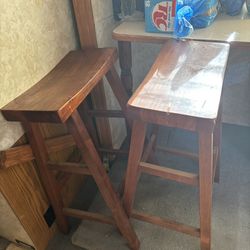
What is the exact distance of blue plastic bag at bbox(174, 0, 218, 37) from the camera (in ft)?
3.18

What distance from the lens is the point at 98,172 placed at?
3.11 ft

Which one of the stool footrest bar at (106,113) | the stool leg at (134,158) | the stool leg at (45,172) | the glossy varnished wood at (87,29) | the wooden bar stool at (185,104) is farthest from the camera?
the stool footrest bar at (106,113)

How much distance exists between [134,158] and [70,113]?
0.85 feet

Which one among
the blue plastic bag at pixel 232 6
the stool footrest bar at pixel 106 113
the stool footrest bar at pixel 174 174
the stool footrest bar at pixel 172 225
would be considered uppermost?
the blue plastic bag at pixel 232 6

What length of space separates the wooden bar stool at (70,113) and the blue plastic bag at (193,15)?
27cm

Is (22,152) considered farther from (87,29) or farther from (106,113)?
(87,29)

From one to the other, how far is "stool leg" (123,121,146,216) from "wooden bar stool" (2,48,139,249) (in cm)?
5

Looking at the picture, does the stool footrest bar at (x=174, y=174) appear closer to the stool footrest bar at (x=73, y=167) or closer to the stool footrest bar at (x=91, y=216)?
the stool footrest bar at (x=73, y=167)

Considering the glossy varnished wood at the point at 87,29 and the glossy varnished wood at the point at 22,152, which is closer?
the glossy varnished wood at the point at 22,152

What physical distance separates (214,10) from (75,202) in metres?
1.10

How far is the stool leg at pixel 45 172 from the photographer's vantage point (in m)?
0.95

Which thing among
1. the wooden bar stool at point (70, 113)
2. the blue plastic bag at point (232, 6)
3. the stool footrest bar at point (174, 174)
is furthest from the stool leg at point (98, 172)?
the blue plastic bag at point (232, 6)

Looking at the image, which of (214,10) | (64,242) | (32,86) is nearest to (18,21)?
(32,86)

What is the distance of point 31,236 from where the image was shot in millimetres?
1140
